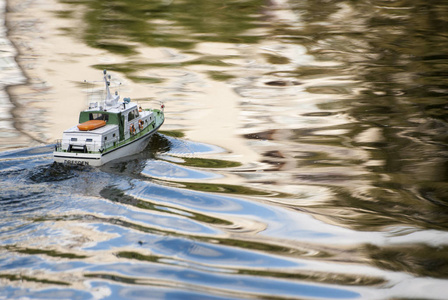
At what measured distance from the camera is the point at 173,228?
18062mm

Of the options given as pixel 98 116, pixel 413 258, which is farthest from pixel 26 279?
pixel 98 116

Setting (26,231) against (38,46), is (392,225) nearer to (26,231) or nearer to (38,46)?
(26,231)

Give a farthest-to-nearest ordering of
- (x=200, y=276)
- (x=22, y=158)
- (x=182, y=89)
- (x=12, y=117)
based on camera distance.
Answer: (x=182, y=89), (x=12, y=117), (x=22, y=158), (x=200, y=276)

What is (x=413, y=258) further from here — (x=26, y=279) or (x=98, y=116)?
(x=98, y=116)

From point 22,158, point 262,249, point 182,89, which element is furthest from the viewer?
point 182,89

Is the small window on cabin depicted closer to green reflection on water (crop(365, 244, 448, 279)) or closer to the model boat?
the model boat

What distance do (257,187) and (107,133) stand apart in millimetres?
6736

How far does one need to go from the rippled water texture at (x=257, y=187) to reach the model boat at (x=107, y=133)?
55cm

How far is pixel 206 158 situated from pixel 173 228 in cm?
699

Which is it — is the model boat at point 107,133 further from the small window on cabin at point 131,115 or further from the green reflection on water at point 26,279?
the green reflection on water at point 26,279

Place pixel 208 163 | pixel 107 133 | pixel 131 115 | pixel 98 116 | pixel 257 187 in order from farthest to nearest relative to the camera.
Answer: pixel 131 115 → pixel 98 116 → pixel 107 133 → pixel 208 163 → pixel 257 187

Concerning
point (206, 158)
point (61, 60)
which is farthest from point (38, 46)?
point (206, 158)

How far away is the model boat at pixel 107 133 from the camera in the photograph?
2400 cm

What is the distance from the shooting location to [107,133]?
24719 mm
